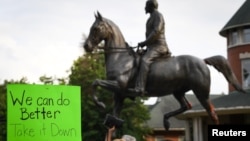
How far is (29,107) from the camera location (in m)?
7.77

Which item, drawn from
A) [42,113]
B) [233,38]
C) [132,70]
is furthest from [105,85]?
[233,38]

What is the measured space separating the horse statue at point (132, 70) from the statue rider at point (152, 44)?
4.9 inches

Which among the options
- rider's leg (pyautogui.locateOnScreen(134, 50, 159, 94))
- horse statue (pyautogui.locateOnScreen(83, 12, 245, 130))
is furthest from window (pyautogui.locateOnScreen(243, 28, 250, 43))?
rider's leg (pyautogui.locateOnScreen(134, 50, 159, 94))

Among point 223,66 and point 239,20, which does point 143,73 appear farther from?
point 239,20

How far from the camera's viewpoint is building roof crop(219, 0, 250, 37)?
36.1 metres

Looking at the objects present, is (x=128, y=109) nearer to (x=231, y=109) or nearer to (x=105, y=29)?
(x=231, y=109)

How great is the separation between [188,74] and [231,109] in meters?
20.6

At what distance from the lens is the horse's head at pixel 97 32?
1016 cm

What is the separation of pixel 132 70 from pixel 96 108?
22973mm

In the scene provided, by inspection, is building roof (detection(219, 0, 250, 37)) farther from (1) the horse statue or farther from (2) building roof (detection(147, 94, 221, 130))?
(1) the horse statue

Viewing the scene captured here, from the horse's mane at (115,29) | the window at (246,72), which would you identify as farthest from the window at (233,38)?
the horse's mane at (115,29)

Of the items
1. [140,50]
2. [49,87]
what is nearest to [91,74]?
[140,50]

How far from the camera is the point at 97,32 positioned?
1018 centimetres

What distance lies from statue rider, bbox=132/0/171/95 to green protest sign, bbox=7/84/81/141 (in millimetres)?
2187
